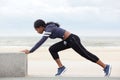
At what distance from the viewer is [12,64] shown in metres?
11.2

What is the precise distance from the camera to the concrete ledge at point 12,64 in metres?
11.1

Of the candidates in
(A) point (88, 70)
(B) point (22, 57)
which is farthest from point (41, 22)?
(A) point (88, 70)

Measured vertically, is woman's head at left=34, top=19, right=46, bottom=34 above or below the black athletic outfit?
above

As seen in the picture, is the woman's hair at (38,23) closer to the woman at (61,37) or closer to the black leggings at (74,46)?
the woman at (61,37)

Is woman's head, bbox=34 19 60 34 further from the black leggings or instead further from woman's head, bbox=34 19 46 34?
the black leggings

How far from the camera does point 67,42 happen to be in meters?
10.9

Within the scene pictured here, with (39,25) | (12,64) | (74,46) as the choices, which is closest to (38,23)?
(39,25)

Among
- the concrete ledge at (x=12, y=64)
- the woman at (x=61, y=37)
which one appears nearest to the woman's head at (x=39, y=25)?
the woman at (x=61, y=37)

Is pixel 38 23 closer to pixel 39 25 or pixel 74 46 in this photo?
pixel 39 25

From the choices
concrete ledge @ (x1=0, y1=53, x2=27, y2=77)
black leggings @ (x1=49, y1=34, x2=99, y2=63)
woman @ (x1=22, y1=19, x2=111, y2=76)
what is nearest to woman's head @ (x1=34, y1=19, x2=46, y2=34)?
woman @ (x1=22, y1=19, x2=111, y2=76)

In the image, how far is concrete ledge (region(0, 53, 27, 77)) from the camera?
1113 cm

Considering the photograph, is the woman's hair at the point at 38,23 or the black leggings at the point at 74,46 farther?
the black leggings at the point at 74,46

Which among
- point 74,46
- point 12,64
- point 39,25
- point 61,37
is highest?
point 39,25

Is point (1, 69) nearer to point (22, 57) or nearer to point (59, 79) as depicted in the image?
point (22, 57)
